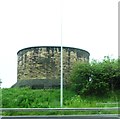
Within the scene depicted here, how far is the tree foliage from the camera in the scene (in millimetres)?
28031

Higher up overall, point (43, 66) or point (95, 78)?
point (43, 66)

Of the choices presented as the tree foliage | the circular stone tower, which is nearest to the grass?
the tree foliage

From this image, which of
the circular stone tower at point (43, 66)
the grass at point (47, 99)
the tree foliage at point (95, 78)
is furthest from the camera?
the circular stone tower at point (43, 66)

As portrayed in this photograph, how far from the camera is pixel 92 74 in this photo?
2878 cm

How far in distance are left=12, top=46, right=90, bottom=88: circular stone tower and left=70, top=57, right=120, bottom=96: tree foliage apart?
7.58 ft

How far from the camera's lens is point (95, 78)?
1120 inches

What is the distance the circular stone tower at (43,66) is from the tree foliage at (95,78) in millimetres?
2311

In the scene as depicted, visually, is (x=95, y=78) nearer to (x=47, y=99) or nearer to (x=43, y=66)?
(x=47, y=99)

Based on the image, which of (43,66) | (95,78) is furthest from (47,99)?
(43,66)

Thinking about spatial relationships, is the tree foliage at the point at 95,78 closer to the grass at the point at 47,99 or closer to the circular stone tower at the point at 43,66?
the grass at the point at 47,99

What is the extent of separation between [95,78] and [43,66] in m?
5.20

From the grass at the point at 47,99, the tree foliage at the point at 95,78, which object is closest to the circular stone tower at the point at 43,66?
the tree foliage at the point at 95,78

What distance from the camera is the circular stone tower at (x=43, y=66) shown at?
31594 mm

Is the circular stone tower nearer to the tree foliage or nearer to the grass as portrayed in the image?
the tree foliage
